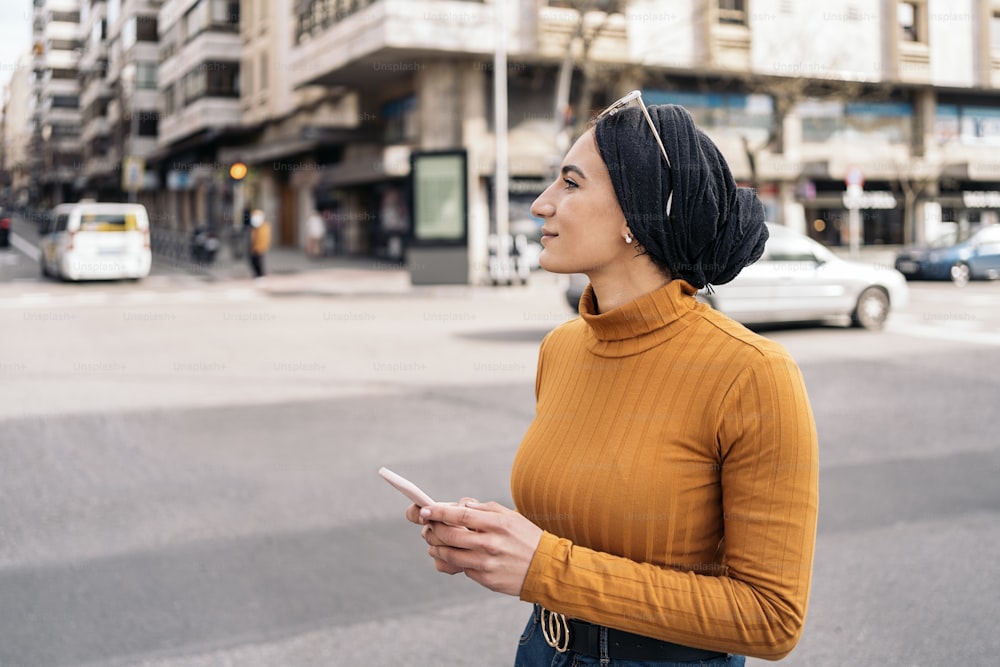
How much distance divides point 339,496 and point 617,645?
4.28 metres

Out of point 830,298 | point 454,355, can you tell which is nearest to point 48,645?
point 454,355

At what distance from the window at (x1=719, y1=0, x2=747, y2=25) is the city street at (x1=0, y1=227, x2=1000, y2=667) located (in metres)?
23.3

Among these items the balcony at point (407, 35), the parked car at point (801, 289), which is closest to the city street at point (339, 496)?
the parked car at point (801, 289)

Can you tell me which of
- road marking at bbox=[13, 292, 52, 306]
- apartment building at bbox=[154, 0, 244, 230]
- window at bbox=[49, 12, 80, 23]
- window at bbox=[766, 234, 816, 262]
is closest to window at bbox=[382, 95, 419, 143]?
window at bbox=[49, 12, 80, 23]

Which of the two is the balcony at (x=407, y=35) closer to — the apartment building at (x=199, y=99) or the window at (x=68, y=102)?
the apartment building at (x=199, y=99)

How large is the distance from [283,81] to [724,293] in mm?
33943

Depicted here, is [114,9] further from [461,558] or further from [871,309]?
[461,558]

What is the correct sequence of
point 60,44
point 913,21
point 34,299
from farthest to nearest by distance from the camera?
point 913,21 → point 60,44 → point 34,299

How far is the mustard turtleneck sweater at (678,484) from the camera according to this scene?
154 cm

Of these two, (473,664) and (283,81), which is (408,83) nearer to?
(283,81)

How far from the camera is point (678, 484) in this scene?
1618 mm

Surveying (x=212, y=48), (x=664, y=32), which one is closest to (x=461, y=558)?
(x=664, y=32)

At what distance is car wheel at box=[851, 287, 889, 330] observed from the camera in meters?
14.1

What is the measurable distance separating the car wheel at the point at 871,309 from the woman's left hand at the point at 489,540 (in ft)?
44.1
